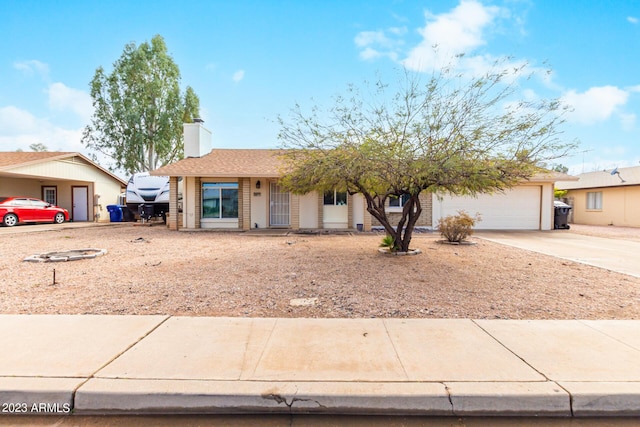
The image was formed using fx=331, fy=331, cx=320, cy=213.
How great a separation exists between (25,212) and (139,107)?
571 inches

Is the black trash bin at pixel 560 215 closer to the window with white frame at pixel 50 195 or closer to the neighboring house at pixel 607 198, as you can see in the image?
the neighboring house at pixel 607 198

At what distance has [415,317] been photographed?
185 inches

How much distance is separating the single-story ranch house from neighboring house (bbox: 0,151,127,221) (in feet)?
32.0

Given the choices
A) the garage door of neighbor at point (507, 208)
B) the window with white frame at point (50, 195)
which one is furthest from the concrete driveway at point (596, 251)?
the window with white frame at point (50, 195)

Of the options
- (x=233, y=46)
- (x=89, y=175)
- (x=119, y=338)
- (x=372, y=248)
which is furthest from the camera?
(x=89, y=175)

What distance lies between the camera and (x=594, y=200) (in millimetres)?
23828

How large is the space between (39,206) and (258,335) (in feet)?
73.5

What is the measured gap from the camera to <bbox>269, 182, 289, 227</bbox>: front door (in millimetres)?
17188

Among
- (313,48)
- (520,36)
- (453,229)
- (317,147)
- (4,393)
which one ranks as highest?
(313,48)

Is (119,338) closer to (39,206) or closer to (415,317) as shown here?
(415,317)

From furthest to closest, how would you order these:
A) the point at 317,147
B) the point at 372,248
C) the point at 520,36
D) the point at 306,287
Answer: the point at 372,248, the point at 317,147, the point at 520,36, the point at 306,287

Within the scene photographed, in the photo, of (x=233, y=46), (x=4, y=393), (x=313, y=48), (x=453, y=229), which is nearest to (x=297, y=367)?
(x=4, y=393)

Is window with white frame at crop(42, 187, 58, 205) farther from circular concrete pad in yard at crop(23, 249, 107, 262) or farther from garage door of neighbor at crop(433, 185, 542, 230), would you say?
garage door of neighbor at crop(433, 185, 542, 230)

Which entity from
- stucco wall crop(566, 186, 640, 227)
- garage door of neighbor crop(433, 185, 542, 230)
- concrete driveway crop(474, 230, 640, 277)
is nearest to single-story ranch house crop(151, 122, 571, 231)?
garage door of neighbor crop(433, 185, 542, 230)
